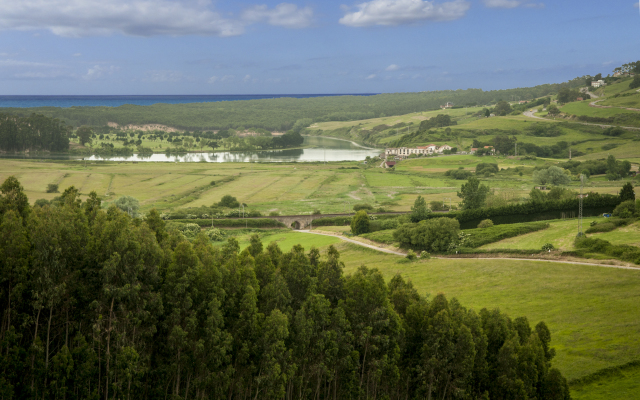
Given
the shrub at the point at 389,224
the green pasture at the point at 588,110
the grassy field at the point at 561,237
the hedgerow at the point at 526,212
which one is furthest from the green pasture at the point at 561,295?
the green pasture at the point at 588,110

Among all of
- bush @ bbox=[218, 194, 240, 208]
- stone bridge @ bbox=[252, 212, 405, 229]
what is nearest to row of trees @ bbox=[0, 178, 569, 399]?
stone bridge @ bbox=[252, 212, 405, 229]

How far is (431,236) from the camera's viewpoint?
58.7 metres

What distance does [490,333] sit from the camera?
88.7 ft

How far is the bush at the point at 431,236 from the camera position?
5831cm

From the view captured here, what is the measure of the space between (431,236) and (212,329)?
132 ft

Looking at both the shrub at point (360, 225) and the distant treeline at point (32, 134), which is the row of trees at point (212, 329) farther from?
the distant treeline at point (32, 134)

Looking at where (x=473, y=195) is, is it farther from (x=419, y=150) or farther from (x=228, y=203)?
(x=419, y=150)

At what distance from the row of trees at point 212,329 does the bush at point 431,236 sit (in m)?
31.2

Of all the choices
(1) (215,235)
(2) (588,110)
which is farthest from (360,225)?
A: (2) (588,110)

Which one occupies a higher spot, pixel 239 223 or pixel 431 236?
pixel 431 236

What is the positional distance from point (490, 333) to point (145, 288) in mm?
16731

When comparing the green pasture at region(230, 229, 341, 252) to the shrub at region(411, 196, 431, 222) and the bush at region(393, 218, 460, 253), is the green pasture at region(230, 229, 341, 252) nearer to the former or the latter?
the bush at region(393, 218, 460, 253)

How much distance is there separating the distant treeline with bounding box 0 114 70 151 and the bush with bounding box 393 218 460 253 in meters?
139

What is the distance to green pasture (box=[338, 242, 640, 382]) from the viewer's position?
31.5 meters
